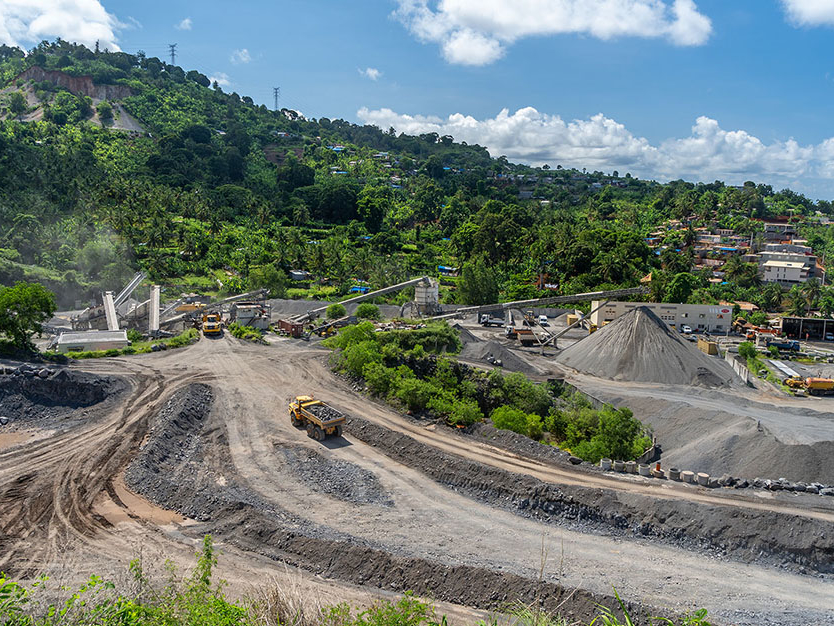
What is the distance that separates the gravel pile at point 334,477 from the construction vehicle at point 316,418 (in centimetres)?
124

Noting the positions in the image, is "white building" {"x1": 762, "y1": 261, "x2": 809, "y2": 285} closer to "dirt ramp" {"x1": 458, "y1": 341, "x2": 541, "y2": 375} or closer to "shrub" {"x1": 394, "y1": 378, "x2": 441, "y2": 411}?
"dirt ramp" {"x1": 458, "y1": 341, "x2": 541, "y2": 375}

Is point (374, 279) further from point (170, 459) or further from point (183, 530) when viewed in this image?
point (183, 530)

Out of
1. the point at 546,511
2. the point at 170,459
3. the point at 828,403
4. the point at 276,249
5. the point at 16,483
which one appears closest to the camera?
the point at 546,511

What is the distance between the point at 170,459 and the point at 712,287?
75320 mm

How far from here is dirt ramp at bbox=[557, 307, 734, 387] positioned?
124 ft

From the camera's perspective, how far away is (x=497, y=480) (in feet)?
62.3

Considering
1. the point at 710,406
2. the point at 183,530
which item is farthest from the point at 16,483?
the point at 710,406

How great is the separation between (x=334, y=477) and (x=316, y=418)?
155 inches

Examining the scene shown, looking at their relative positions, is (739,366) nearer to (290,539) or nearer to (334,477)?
(334,477)

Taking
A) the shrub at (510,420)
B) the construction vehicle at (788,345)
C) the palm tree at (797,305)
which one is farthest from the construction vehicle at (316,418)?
the palm tree at (797,305)

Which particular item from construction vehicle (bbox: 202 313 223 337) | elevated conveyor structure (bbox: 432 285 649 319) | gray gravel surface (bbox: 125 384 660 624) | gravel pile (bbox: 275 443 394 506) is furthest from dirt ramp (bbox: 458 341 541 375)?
gray gravel surface (bbox: 125 384 660 624)

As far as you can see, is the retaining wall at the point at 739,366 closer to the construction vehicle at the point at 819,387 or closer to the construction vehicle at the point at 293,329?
the construction vehicle at the point at 819,387

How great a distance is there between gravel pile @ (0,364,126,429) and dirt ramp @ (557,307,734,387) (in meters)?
30.0

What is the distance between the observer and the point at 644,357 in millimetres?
A: 38656
